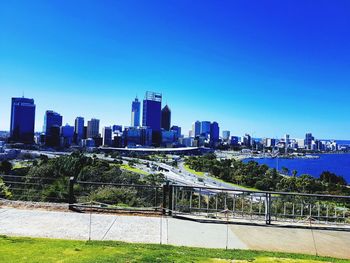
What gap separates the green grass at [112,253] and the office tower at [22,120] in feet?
494

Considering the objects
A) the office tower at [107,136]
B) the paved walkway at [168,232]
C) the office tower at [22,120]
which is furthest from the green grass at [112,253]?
the office tower at [107,136]

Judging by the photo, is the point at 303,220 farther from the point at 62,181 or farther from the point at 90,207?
the point at 62,181

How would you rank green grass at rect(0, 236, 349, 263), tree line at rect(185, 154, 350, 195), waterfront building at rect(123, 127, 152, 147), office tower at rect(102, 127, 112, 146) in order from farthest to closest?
waterfront building at rect(123, 127, 152, 147) → office tower at rect(102, 127, 112, 146) → tree line at rect(185, 154, 350, 195) → green grass at rect(0, 236, 349, 263)

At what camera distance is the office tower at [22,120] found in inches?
5581

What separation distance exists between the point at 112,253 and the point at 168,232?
211 centimetres

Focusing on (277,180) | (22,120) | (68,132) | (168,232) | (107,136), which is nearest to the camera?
(168,232)

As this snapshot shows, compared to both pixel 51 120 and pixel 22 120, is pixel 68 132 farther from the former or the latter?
pixel 22 120

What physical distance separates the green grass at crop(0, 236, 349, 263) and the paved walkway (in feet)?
1.77

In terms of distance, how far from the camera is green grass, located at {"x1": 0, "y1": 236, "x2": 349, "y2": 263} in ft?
17.2

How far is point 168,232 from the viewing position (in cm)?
751

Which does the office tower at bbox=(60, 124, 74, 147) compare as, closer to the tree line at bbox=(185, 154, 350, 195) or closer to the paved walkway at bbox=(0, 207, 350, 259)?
the tree line at bbox=(185, 154, 350, 195)

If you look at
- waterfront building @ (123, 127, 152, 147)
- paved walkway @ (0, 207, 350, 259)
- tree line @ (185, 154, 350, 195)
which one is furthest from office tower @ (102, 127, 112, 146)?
paved walkway @ (0, 207, 350, 259)

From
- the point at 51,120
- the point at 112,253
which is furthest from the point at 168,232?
the point at 51,120

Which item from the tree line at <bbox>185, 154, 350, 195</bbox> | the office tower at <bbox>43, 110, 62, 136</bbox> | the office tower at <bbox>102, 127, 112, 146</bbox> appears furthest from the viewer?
the office tower at <bbox>102, 127, 112, 146</bbox>
